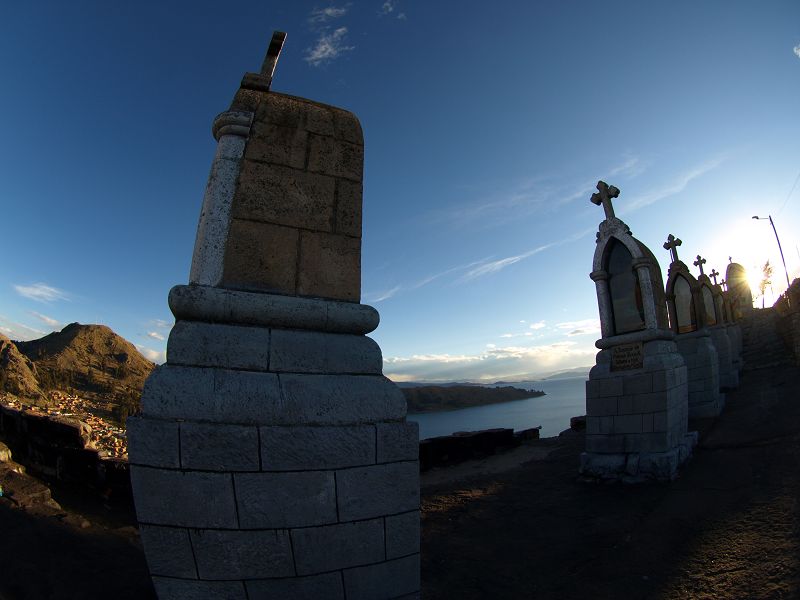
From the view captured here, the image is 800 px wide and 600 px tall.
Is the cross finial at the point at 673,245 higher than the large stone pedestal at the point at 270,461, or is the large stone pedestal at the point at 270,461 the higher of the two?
the cross finial at the point at 673,245

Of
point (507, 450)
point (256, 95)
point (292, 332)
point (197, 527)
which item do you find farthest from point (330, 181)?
point (507, 450)

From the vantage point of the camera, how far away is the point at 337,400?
2594 mm

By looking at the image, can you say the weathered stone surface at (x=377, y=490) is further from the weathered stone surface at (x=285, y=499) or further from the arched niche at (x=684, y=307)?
the arched niche at (x=684, y=307)

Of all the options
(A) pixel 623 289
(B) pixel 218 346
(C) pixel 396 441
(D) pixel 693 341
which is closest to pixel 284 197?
(B) pixel 218 346

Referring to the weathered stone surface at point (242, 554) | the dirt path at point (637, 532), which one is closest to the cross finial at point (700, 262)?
the dirt path at point (637, 532)

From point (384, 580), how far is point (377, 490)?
0.59 meters

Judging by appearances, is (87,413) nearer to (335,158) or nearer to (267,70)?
(267,70)

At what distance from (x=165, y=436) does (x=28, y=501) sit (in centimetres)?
359

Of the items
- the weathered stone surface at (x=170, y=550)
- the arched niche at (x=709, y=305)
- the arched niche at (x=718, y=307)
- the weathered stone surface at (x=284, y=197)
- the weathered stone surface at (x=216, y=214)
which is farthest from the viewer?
the arched niche at (x=718, y=307)

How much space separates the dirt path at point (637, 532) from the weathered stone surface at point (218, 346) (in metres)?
2.86

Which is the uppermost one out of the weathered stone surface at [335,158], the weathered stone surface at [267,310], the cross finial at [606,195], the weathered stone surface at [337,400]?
the cross finial at [606,195]

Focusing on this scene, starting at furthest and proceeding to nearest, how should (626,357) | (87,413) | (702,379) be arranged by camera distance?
(87,413), (702,379), (626,357)

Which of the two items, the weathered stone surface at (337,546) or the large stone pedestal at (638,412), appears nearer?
the weathered stone surface at (337,546)

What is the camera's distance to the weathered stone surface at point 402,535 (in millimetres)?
2566
